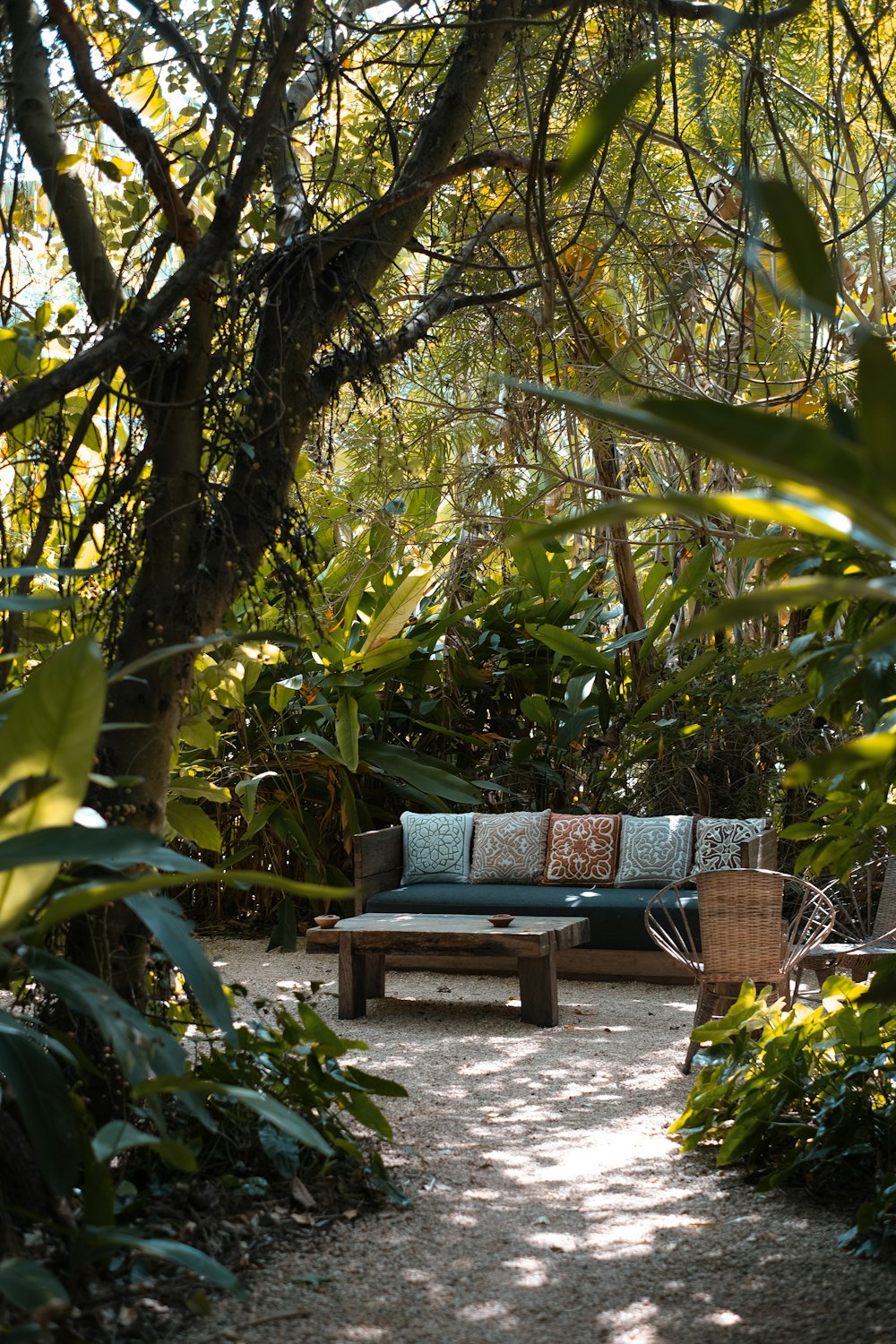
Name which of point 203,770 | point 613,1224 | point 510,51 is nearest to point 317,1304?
point 613,1224

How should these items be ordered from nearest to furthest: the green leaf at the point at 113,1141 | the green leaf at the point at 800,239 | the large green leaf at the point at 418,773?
1. the green leaf at the point at 800,239
2. the green leaf at the point at 113,1141
3. the large green leaf at the point at 418,773

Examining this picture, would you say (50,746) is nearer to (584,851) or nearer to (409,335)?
(409,335)

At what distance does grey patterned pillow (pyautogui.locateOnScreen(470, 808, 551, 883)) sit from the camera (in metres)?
5.95

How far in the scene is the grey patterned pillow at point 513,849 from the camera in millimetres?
5949

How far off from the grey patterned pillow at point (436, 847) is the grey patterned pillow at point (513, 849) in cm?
7

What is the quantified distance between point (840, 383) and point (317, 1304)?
360 centimetres

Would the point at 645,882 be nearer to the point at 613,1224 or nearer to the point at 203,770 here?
the point at 203,770

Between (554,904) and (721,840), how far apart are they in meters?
0.85

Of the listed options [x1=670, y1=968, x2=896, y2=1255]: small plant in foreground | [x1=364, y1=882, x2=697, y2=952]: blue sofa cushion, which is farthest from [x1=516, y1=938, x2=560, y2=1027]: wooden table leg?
[x1=670, y1=968, x2=896, y2=1255]: small plant in foreground

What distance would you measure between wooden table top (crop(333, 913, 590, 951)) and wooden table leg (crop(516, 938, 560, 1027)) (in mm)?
90

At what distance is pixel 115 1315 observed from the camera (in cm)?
168

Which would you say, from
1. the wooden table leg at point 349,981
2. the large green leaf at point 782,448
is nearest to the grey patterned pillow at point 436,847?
the wooden table leg at point 349,981

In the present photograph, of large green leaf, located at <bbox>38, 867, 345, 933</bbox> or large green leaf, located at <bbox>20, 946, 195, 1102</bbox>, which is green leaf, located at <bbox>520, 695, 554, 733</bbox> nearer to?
large green leaf, located at <bbox>20, 946, 195, 1102</bbox>

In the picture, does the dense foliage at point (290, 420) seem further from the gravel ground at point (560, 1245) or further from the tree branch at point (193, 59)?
the gravel ground at point (560, 1245)
